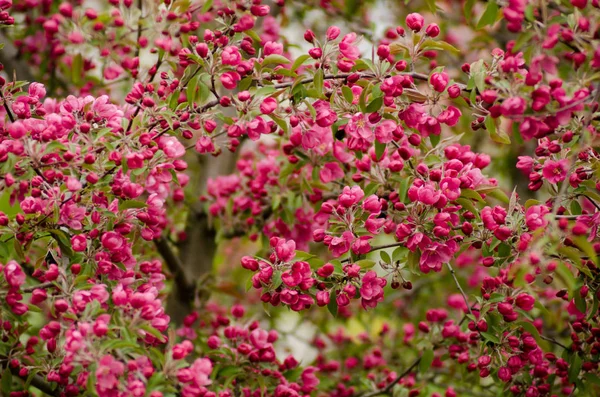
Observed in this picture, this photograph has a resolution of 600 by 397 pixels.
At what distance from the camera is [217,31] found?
1.99 metres

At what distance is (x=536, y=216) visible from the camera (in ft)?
5.83

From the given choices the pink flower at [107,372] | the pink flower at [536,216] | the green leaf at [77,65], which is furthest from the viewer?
the green leaf at [77,65]

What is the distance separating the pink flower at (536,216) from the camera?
1764 mm

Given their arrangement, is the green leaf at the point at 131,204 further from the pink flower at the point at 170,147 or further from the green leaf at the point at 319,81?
the green leaf at the point at 319,81

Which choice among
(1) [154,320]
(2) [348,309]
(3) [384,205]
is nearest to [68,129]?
(1) [154,320]

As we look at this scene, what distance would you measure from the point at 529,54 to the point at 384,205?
670 millimetres

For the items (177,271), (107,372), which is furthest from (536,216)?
(177,271)

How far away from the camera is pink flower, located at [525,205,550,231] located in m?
1.76

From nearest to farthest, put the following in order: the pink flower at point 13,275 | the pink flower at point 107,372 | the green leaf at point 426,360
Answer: the pink flower at point 107,372, the pink flower at point 13,275, the green leaf at point 426,360

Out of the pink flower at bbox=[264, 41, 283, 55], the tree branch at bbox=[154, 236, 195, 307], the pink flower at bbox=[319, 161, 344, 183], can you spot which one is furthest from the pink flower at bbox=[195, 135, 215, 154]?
the tree branch at bbox=[154, 236, 195, 307]

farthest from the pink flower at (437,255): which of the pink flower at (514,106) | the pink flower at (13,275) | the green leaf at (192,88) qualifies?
the pink flower at (13,275)

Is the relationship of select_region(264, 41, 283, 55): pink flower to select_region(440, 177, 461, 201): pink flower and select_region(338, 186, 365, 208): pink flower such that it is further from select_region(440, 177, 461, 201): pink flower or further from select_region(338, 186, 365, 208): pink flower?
select_region(440, 177, 461, 201): pink flower

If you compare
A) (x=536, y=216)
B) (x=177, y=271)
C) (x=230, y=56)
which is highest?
(x=230, y=56)

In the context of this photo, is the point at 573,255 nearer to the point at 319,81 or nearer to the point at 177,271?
the point at 319,81
